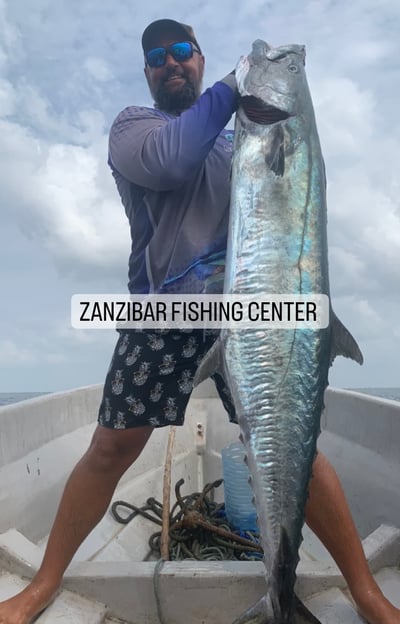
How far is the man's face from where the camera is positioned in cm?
253

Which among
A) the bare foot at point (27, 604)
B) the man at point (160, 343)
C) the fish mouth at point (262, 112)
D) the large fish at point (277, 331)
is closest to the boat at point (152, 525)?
the bare foot at point (27, 604)

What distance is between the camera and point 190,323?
229 centimetres

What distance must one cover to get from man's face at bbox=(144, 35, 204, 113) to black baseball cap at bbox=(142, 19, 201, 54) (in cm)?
3

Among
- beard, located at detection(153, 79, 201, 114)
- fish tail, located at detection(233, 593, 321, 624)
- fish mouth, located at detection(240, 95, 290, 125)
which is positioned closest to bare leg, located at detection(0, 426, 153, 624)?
fish tail, located at detection(233, 593, 321, 624)

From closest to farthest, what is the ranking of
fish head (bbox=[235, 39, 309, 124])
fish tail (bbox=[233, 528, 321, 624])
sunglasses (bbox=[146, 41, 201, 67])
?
1. fish tail (bbox=[233, 528, 321, 624])
2. fish head (bbox=[235, 39, 309, 124])
3. sunglasses (bbox=[146, 41, 201, 67])

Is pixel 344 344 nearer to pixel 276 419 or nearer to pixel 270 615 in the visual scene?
pixel 276 419

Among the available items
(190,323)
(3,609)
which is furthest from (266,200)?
(3,609)

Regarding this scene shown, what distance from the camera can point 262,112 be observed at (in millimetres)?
2074

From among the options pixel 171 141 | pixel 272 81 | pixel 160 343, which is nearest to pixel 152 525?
pixel 160 343

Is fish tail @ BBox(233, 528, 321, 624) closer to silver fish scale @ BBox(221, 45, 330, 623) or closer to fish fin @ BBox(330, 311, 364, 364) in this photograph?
silver fish scale @ BBox(221, 45, 330, 623)

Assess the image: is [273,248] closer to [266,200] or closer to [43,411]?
[266,200]

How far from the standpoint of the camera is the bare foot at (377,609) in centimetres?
202

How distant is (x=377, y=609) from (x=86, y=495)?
49.3 inches

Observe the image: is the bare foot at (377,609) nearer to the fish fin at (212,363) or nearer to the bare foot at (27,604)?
the fish fin at (212,363)
